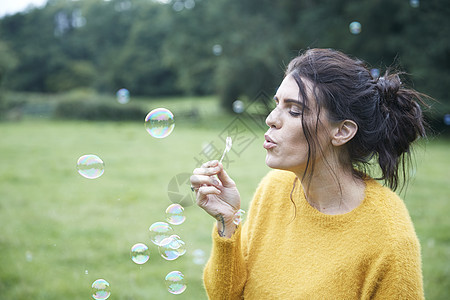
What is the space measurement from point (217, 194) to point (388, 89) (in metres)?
0.81

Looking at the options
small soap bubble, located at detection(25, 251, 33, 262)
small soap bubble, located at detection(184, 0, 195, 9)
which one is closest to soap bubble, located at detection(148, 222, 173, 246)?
small soap bubble, located at detection(25, 251, 33, 262)

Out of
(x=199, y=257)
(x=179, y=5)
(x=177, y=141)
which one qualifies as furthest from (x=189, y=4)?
(x=199, y=257)

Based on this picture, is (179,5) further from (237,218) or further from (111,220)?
(237,218)

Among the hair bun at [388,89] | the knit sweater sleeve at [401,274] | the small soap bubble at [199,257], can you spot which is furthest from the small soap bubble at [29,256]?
the hair bun at [388,89]

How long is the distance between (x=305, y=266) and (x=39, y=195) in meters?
5.40

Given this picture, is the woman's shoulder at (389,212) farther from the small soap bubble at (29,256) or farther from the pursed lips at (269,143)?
the small soap bubble at (29,256)

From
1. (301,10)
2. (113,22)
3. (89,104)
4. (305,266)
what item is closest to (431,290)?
(305,266)

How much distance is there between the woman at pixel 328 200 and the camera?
1388 millimetres

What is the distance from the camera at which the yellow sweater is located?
1339mm

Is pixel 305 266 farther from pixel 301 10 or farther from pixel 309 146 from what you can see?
pixel 301 10

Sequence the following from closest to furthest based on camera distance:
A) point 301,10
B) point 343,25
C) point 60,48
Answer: point 343,25 → point 301,10 → point 60,48

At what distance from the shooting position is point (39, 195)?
5.86 metres

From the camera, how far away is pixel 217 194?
5.07 feet

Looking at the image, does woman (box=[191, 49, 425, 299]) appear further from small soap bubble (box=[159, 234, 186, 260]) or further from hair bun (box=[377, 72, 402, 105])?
small soap bubble (box=[159, 234, 186, 260])
